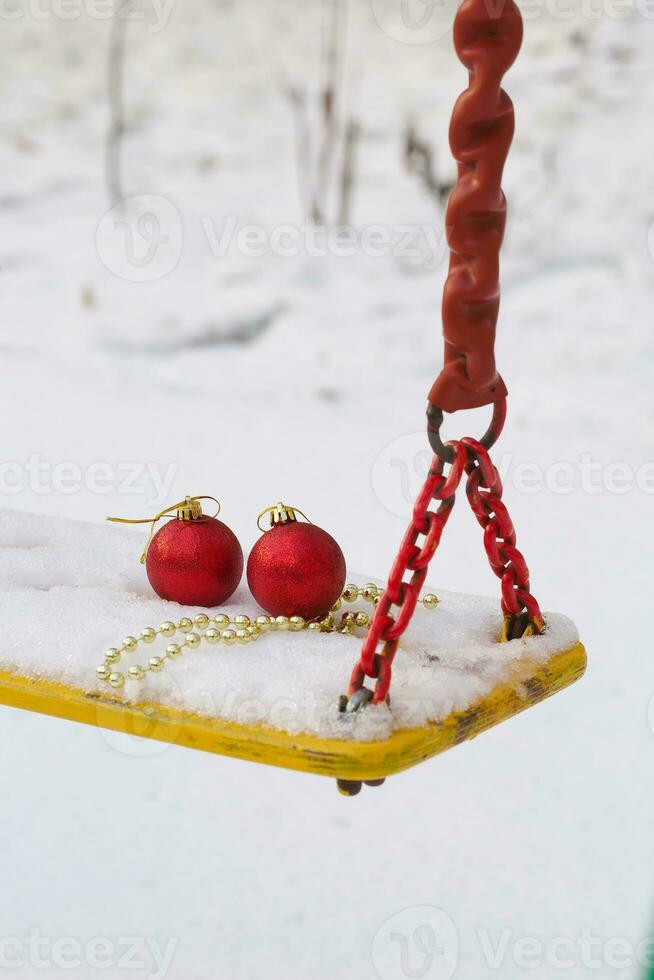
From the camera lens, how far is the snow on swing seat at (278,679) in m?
0.72

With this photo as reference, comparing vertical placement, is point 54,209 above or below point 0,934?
above

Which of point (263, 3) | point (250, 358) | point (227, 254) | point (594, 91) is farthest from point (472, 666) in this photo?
point (263, 3)

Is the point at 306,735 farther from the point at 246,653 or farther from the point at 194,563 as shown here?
the point at 194,563

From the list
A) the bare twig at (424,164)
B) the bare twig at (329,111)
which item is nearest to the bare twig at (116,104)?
the bare twig at (329,111)

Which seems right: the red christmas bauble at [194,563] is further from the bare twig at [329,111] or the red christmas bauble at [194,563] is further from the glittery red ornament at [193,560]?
the bare twig at [329,111]

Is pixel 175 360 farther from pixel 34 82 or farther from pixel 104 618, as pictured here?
pixel 104 618

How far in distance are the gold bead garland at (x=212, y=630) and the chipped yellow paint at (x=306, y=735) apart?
0.02 m

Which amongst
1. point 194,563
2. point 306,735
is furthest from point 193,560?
point 306,735

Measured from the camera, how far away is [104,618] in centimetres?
87

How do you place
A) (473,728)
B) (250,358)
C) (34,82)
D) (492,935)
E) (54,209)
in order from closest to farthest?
(473,728) → (492,935) → (250,358) → (54,209) → (34,82)

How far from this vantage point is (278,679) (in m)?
0.77

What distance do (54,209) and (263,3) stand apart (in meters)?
0.77

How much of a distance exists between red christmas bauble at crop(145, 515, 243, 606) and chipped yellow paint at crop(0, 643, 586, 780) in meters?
0.14

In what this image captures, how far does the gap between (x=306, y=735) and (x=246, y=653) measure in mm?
117
